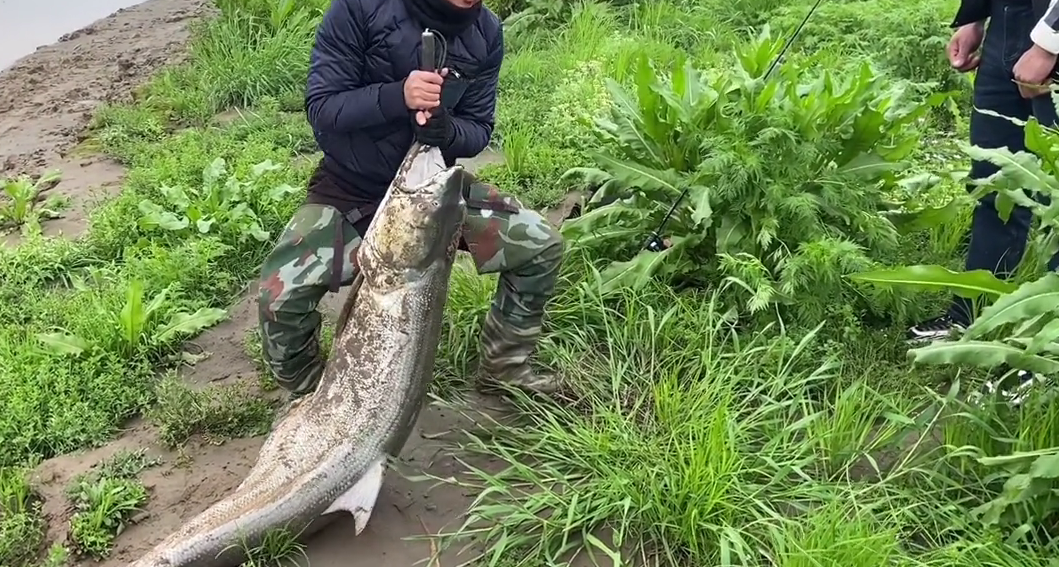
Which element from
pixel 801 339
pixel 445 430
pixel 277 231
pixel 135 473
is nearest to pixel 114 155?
pixel 277 231

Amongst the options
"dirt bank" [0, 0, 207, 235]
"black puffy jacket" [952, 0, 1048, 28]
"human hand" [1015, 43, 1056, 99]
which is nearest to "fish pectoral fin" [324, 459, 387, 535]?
"human hand" [1015, 43, 1056, 99]

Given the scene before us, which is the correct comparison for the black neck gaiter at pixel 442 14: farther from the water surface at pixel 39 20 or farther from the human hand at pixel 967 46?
the water surface at pixel 39 20

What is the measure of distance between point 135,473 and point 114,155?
3.63 m

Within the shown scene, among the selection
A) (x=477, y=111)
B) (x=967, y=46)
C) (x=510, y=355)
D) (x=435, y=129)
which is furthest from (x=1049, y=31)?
(x=510, y=355)

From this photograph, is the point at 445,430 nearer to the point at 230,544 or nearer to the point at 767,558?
the point at 230,544

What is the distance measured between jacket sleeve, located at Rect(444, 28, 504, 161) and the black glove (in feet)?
0.95

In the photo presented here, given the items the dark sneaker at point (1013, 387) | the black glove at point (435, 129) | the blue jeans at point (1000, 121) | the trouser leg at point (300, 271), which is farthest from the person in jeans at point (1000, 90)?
the trouser leg at point (300, 271)

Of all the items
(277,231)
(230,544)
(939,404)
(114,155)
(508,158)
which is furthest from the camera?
(114,155)

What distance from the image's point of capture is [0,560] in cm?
312

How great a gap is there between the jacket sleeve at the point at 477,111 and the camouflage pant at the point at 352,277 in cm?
15

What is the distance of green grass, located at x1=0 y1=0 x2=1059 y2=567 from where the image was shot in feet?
9.98

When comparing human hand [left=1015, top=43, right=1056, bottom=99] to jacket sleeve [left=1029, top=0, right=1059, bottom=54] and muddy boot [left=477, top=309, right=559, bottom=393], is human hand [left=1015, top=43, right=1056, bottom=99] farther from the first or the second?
muddy boot [left=477, top=309, right=559, bottom=393]

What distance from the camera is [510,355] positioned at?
374cm

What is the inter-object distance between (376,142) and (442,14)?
1.64 feet
